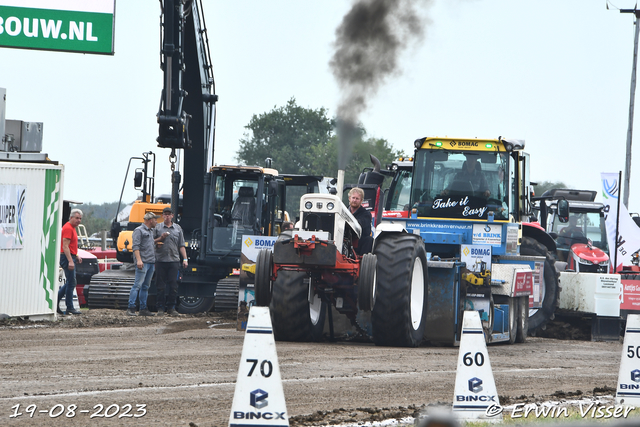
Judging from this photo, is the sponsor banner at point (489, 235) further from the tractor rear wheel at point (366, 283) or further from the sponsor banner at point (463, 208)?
the tractor rear wheel at point (366, 283)

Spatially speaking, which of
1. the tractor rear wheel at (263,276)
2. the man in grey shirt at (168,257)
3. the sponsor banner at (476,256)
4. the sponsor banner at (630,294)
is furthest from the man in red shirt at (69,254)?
the sponsor banner at (630,294)

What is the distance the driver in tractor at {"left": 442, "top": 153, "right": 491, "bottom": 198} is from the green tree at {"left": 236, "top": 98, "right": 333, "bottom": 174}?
201ft

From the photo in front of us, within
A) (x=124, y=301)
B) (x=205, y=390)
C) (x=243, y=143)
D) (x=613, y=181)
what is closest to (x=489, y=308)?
(x=205, y=390)

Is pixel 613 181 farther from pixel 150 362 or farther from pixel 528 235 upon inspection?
pixel 150 362

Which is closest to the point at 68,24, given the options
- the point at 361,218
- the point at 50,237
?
the point at 50,237

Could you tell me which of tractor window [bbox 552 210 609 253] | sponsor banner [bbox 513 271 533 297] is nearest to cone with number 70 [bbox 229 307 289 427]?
sponsor banner [bbox 513 271 533 297]

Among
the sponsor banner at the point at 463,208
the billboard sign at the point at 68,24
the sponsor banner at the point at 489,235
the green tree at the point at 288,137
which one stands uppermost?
the green tree at the point at 288,137

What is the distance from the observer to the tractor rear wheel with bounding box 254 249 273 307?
11.7 meters

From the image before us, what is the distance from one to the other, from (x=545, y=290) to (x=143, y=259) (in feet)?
24.2

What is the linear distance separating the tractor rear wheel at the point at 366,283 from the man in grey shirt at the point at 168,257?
686cm

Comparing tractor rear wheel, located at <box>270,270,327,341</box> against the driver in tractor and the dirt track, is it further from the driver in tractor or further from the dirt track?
the driver in tractor

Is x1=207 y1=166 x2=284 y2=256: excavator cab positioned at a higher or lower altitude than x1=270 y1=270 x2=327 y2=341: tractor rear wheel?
higher

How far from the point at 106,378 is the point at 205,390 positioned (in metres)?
1.20

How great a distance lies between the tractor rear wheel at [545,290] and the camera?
1695cm
